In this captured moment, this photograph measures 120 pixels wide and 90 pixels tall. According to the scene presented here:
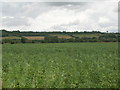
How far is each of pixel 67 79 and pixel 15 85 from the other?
6.52 feet

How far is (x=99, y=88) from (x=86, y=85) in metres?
0.48

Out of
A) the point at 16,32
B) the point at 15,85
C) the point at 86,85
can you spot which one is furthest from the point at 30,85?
the point at 16,32

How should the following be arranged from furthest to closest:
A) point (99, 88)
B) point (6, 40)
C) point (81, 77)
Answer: point (6, 40), point (81, 77), point (99, 88)

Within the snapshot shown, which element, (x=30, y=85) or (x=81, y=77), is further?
(x=81, y=77)

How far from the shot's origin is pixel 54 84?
732 cm

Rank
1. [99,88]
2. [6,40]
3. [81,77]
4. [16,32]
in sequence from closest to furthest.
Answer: [99,88] → [81,77] → [6,40] → [16,32]

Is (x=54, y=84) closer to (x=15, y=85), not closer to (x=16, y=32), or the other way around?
(x=15, y=85)

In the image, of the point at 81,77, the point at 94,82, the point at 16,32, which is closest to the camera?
the point at 94,82

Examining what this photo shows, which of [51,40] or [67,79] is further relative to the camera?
[51,40]

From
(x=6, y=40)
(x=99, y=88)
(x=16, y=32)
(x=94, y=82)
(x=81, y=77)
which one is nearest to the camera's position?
(x=99, y=88)

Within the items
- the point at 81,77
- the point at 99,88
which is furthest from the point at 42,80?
the point at 99,88

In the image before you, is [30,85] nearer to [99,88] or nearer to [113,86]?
[99,88]

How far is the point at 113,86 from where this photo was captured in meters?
7.28

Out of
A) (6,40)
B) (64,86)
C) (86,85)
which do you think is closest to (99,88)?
(86,85)
